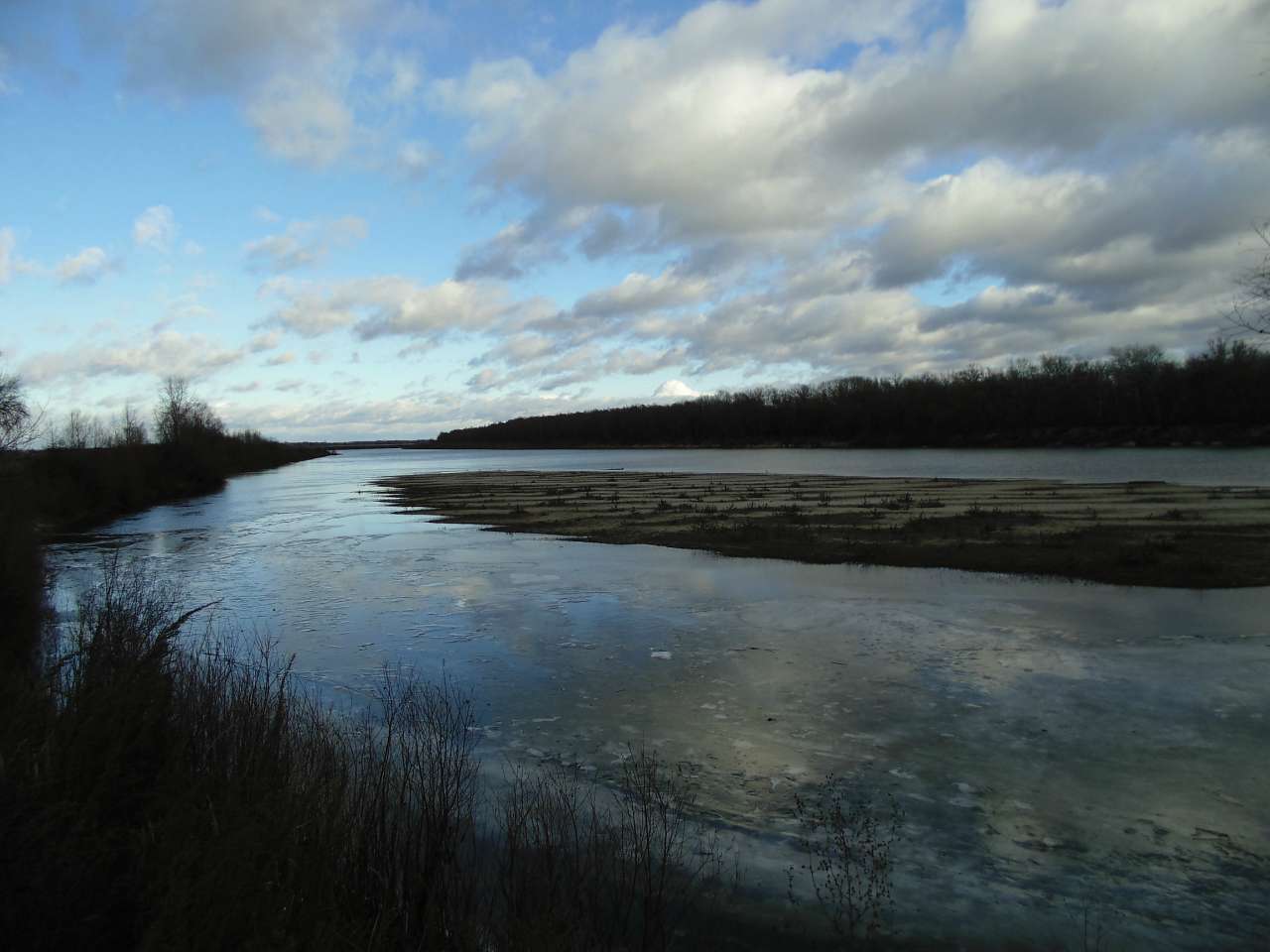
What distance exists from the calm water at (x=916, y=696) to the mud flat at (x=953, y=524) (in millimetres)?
1768

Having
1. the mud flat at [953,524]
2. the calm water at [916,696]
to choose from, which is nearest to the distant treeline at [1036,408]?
the mud flat at [953,524]

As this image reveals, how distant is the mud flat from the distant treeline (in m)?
70.0

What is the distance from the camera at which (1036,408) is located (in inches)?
4643

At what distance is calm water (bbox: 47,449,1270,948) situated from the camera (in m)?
5.60

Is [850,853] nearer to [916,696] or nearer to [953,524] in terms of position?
[916,696]

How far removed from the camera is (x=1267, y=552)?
1778cm

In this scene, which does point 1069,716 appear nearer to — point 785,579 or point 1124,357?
point 785,579

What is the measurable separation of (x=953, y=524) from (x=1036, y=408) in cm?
10566

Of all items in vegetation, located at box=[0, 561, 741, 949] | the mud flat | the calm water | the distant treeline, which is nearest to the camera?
vegetation, located at box=[0, 561, 741, 949]

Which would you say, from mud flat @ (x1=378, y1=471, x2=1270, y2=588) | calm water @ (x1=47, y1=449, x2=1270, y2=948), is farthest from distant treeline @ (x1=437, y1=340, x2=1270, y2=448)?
calm water @ (x1=47, y1=449, x2=1270, y2=948)

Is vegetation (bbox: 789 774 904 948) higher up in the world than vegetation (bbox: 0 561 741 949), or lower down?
lower down

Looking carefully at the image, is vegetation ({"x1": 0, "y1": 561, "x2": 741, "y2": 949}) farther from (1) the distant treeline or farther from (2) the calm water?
(1) the distant treeline

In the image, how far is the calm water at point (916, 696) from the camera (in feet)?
18.4

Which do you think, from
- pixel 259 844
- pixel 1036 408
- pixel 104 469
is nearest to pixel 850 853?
pixel 259 844
